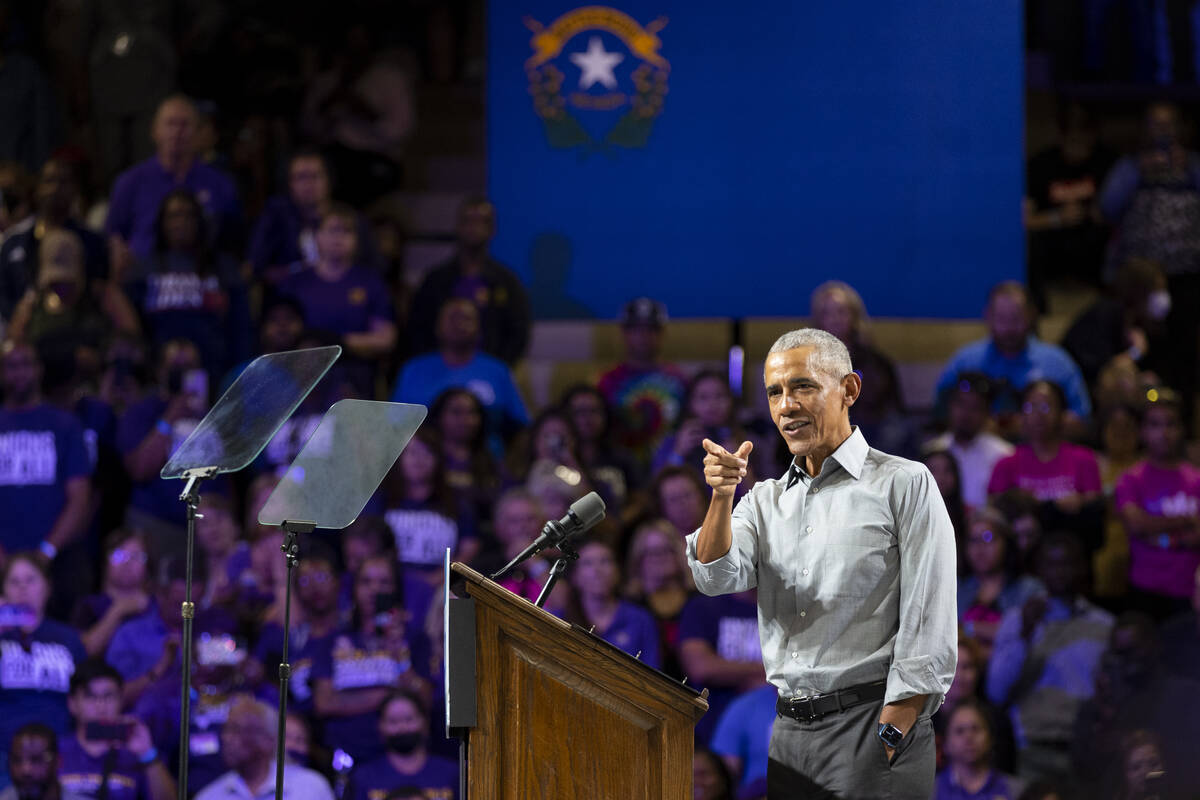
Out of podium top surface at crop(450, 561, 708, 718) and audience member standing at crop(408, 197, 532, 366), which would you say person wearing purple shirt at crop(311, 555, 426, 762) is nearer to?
audience member standing at crop(408, 197, 532, 366)

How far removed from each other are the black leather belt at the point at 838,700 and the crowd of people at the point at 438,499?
2.87 meters

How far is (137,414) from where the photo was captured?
7562 millimetres

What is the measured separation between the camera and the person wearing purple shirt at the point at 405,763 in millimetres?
6168

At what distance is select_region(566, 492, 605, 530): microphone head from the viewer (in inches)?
131

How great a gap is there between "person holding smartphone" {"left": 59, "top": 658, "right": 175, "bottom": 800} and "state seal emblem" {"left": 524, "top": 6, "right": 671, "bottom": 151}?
15.4ft

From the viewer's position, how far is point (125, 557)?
701 centimetres

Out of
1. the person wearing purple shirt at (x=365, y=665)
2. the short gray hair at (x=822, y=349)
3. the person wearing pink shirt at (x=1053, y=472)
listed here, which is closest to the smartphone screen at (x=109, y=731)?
the person wearing purple shirt at (x=365, y=665)

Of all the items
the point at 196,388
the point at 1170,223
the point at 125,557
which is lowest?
the point at 125,557

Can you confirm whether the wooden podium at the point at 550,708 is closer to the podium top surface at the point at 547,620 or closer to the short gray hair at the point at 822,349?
the podium top surface at the point at 547,620

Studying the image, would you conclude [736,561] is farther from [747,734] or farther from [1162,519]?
[1162,519]

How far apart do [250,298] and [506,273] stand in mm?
1269

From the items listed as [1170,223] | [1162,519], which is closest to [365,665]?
[1162,519]

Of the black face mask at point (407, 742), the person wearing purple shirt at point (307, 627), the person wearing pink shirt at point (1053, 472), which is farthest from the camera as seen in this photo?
the person wearing pink shirt at point (1053, 472)

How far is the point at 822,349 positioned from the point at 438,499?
4.15 m
